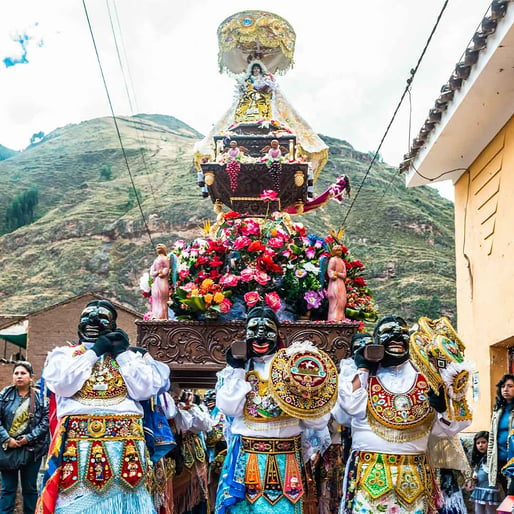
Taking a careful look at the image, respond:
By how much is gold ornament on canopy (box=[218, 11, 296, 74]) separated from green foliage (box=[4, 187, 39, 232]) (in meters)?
50.9

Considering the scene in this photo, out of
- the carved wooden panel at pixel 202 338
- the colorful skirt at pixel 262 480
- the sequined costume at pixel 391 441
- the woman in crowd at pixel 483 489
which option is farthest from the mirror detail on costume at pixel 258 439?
the woman in crowd at pixel 483 489

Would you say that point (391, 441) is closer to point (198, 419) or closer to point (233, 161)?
point (198, 419)

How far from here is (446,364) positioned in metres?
5.59

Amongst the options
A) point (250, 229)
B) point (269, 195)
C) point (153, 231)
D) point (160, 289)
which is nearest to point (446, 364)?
point (250, 229)

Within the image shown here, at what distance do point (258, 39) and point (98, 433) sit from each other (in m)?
7.21

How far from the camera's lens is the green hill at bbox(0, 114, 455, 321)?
3859 centimetres

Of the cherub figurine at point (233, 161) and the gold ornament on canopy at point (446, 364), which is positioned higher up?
the cherub figurine at point (233, 161)

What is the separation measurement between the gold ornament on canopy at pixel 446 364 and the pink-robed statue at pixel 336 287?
160 cm

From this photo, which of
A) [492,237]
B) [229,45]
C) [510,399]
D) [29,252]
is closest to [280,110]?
[229,45]

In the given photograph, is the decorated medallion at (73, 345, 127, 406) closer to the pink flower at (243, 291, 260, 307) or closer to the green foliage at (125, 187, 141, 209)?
the pink flower at (243, 291, 260, 307)

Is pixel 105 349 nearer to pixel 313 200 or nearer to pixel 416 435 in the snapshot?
pixel 416 435

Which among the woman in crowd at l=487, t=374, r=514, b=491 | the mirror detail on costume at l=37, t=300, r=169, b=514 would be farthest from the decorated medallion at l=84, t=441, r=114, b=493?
the woman in crowd at l=487, t=374, r=514, b=491

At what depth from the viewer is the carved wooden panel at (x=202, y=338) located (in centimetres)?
714

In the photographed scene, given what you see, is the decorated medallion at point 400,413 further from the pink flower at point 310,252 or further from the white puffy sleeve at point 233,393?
the pink flower at point 310,252
